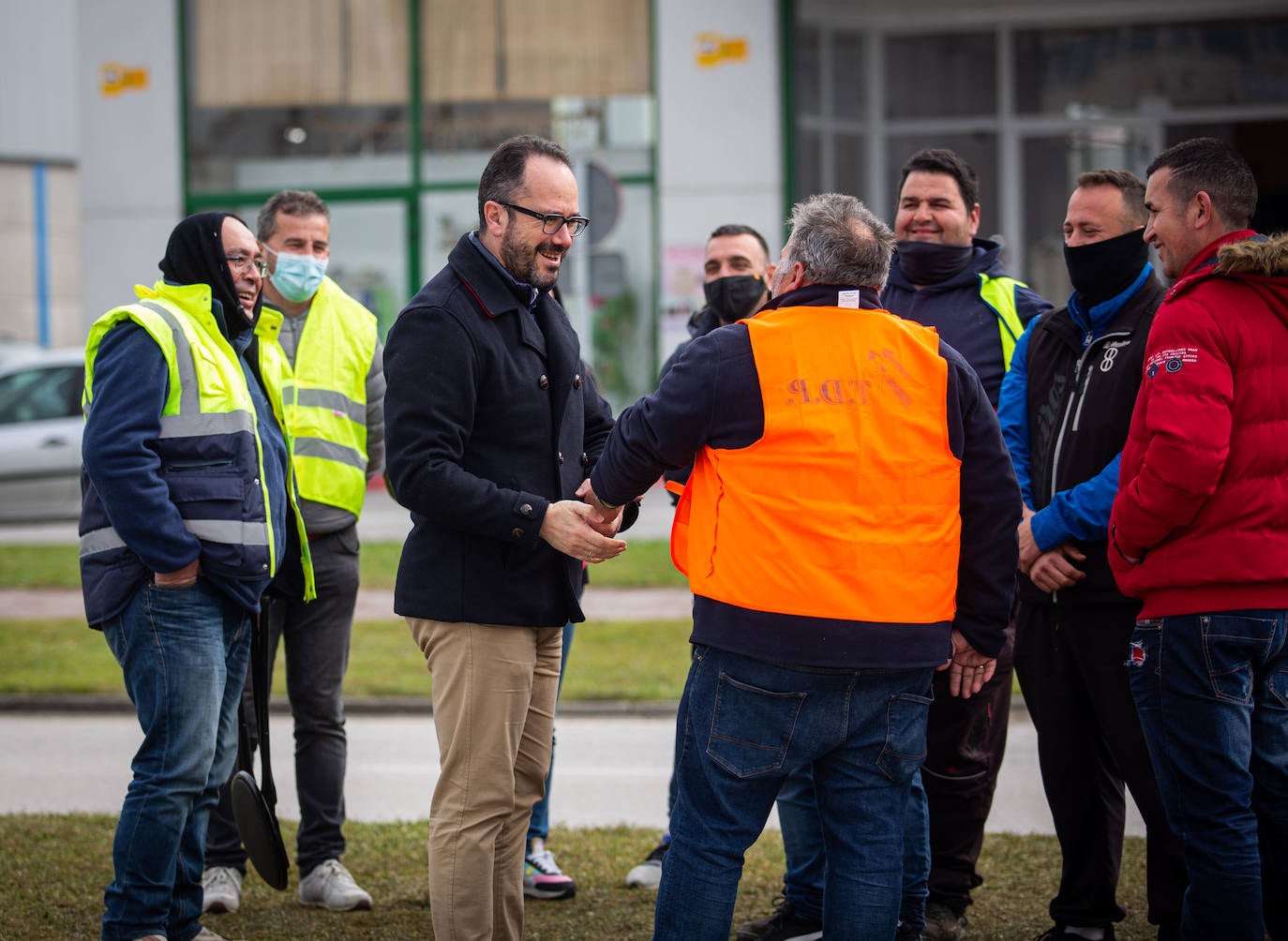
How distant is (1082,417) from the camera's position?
4.36m

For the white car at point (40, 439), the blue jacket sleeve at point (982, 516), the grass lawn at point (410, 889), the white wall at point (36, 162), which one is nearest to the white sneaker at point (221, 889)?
the grass lawn at point (410, 889)

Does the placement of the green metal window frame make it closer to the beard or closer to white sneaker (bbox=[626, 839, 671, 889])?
white sneaker (bbox=[626, 839, 671, 889])

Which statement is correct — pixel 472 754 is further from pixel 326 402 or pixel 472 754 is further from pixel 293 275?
pixel 293 275

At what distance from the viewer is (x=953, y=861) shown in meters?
4.75

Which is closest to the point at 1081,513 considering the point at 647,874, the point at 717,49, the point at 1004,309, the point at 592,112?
the point at 1004,309

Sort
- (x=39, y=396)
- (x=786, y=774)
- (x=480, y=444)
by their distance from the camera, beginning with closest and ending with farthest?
(x=786, y=774), (x=480, y=444), (x=39, y=396)

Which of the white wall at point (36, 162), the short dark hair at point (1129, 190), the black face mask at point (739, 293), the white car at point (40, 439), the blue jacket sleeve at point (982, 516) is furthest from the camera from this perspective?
the white wall at point (36, 162)

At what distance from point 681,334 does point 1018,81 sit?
191 inches

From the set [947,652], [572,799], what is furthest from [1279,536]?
[572,799]

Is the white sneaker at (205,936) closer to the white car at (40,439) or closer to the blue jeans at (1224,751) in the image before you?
the blue jeans at (1224,751)

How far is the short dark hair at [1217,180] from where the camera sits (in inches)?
156

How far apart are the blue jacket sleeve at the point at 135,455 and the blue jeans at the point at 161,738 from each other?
0.53 feet

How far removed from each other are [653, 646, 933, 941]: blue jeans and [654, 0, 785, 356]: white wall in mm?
12149

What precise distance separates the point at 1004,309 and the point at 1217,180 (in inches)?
43.3
